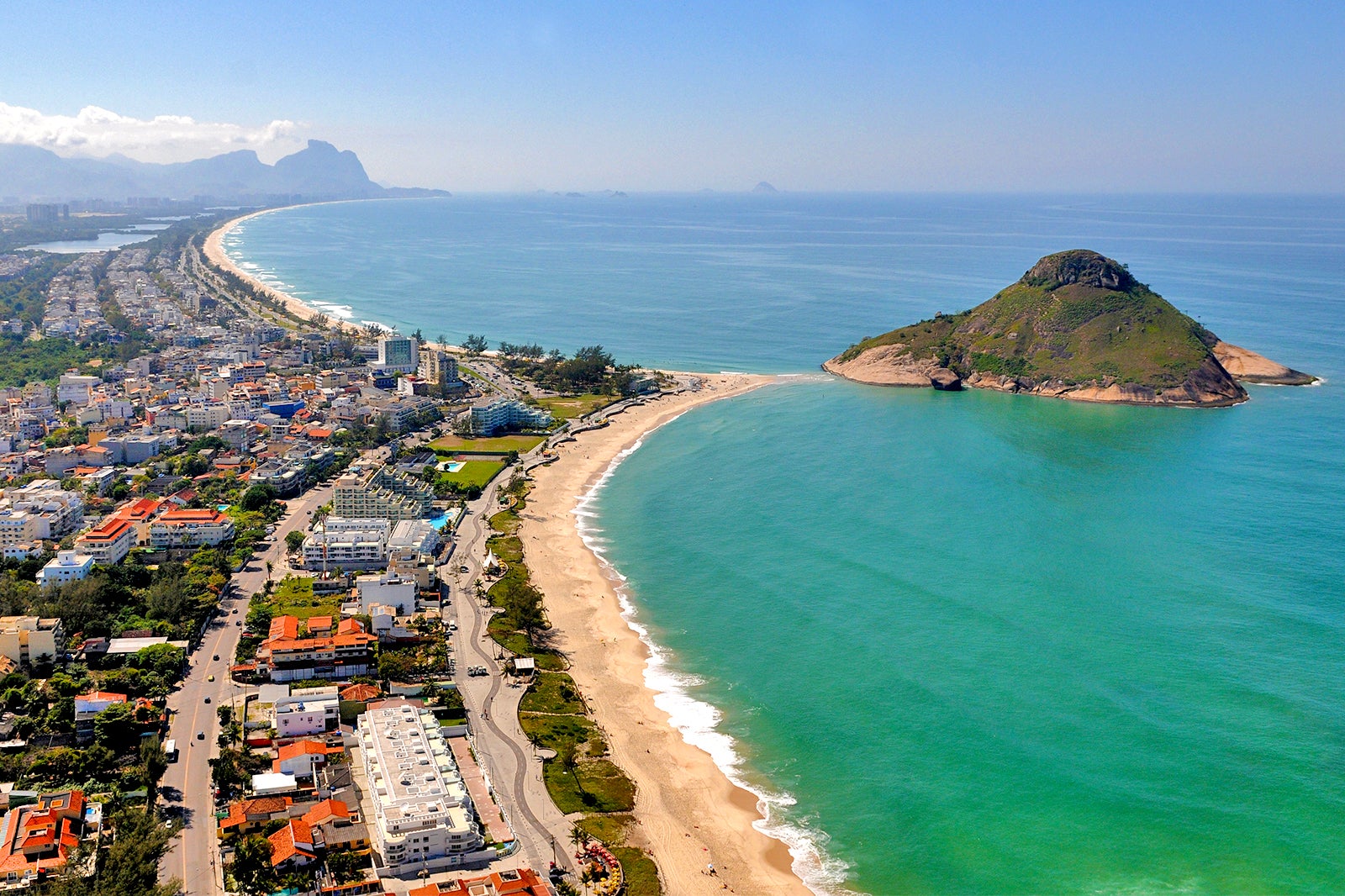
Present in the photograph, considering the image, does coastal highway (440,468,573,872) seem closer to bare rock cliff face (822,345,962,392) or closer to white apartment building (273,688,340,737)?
white apartment building (273,688,340,737)

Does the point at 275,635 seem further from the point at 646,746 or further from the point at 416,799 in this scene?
the point at 646,746

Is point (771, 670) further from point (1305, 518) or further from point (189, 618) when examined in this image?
point (1305, 518)

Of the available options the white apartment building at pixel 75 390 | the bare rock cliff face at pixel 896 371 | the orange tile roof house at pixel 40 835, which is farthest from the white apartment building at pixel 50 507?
the bare rock cliff face at pixel 896 371

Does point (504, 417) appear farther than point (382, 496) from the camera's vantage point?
Yes

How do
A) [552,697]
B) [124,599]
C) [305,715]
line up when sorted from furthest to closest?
[124,599] → [552,697] → [305,715]

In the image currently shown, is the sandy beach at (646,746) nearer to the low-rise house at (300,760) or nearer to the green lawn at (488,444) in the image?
the low-rise house at (300,760)

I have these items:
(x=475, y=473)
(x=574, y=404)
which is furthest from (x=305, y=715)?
(x=574, y=404)
